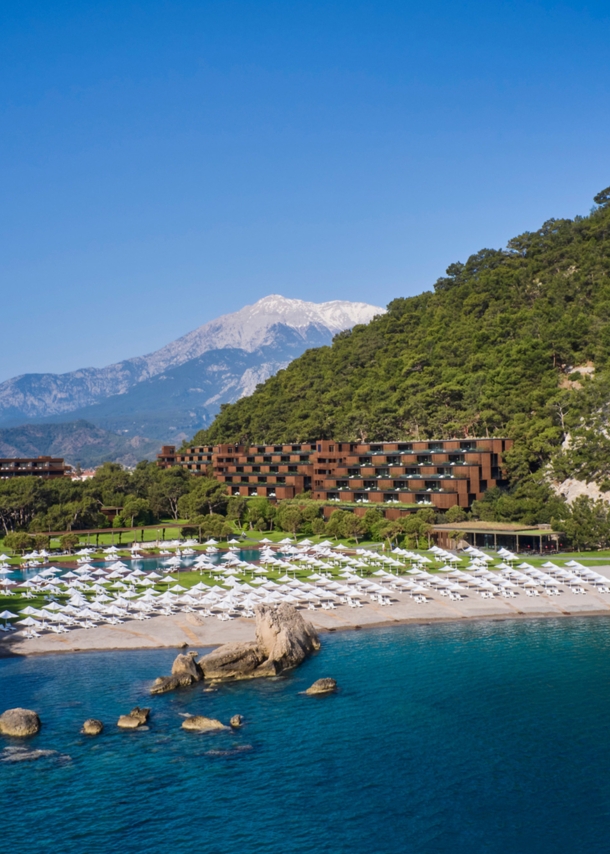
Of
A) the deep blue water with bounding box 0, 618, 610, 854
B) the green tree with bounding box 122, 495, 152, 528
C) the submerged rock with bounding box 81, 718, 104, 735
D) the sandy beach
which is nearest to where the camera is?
the deep blue water with bounding box 0, 618, 610, 854

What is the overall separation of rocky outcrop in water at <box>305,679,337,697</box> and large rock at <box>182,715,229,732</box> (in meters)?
7.23

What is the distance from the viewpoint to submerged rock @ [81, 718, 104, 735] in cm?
4285

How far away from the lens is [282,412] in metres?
183

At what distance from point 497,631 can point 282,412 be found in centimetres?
12362

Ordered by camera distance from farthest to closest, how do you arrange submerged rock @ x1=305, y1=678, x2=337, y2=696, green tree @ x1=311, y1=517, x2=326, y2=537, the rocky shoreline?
green tree @ x1=311, y1=517, x2=326, y2=537 → the rocky shoreline → submerged rock @ x1=305, y1=678, x2=337, y2=696

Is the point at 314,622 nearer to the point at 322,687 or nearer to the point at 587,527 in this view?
the point at 322,687

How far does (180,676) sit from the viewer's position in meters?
51.2

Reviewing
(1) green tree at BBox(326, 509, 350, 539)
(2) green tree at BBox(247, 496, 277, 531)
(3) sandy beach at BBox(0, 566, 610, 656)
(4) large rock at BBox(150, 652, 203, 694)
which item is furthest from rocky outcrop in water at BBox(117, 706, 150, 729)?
(2) green tree at BBox(247, 496, 277, 531)

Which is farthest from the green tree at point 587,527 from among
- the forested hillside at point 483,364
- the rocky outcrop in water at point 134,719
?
the rocky outcrop in water at point 134,719

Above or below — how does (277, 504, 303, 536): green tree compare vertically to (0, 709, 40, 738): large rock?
above

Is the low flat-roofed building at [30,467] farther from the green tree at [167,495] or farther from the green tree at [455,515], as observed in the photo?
the green tree at [455,515]

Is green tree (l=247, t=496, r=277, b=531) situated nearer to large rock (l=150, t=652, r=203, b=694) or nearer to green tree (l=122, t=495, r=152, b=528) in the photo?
green tree (l=122, t=495, r=152, b=528)

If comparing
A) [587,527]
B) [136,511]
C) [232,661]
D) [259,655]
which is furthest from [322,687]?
[136,511]

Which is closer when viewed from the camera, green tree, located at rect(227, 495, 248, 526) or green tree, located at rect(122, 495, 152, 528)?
green tree, located at rect(122, 495, 152, 528)
